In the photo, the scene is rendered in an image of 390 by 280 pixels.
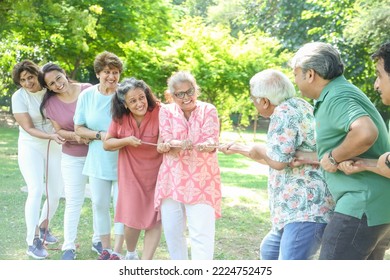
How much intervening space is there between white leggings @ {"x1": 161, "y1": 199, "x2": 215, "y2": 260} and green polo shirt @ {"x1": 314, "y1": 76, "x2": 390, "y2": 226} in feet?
4.33

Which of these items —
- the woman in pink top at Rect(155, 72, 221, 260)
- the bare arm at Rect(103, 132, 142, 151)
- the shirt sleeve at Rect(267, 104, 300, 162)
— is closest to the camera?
the shirt sleeve at Rect(267, 104, 300, 162)

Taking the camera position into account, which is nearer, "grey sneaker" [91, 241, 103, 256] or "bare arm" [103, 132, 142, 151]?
"bare arm" [103, 132, 142, 151]

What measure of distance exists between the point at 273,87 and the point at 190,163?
103cm

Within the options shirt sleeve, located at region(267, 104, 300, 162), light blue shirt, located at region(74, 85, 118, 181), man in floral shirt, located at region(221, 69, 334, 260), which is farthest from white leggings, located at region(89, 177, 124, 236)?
shirt sleeve, located at region(267, 104, 300, 162)

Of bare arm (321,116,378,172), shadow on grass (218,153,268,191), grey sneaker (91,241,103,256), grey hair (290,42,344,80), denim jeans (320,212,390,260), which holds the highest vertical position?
grey hair (290,42,344,80)

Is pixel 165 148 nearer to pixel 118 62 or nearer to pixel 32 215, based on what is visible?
pixel 118 62

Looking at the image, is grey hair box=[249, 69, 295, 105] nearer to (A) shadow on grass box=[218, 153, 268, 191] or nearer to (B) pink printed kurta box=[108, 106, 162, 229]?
(B) pink printed kurta box=[108, 106, 162, 229]

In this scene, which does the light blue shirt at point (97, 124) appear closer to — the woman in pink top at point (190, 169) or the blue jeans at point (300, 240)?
the woman in pink top at point (190, 169)

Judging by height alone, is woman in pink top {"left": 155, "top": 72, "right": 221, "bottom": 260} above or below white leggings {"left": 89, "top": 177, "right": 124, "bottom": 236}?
above

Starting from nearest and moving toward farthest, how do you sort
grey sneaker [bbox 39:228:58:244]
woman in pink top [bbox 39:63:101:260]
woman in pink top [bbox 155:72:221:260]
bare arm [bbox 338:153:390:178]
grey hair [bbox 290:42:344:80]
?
bare arm [bbox 338:153:390:178] → grey hair [bbox 290:42:344:80] → woman in pink top [bbox 155:72:221:260] → woman in pink top [bbox 39:63:101:260] → grey sneaker [bbox 39:228:58:244]

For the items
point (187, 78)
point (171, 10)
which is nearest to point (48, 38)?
point (171, 10)

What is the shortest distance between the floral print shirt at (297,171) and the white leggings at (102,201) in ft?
6.36

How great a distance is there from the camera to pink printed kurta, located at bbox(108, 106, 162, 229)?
455 centimetres

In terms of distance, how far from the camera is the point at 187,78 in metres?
4.20
